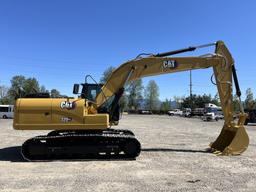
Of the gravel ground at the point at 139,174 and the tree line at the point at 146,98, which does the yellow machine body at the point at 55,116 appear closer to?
the gravel ground at the point at 139,174

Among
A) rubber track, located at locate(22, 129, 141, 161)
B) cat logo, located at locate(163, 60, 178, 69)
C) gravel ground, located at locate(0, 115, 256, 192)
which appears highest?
cat logo, located at locate(163, 60, 178, 69)

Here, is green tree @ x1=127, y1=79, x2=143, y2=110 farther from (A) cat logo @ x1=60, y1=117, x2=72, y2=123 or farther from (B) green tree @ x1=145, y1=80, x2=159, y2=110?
(A) cat logo @ x1=60, y1=117, x2=72, y2=123

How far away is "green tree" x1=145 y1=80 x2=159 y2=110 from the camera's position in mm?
183375

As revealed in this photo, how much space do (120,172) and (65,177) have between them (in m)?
1.77

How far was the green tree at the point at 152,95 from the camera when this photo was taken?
18338 cm

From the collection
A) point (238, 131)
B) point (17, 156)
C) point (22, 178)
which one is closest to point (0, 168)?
point (22, 178)

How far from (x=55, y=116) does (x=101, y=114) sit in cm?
175

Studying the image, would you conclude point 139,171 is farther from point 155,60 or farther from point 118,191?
point 155,60

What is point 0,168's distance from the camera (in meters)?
13.5

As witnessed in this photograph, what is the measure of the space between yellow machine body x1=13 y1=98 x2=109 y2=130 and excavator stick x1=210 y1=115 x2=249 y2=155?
16.7ft

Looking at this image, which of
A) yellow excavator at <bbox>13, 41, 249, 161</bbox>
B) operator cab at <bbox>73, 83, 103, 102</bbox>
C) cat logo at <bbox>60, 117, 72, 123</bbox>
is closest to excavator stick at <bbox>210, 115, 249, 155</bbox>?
yellow excavator at <bbox>13, 41, 249, 161</bbox>

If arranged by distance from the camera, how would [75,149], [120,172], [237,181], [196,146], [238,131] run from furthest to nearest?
1. [196,146]
2. [238,131]
3. [75,149]
4. [120,172]
5. [237,181]

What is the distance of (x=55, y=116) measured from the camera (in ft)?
52.5

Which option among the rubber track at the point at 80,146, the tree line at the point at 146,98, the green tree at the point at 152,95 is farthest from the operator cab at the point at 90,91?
the green tree at the point at 152,95
